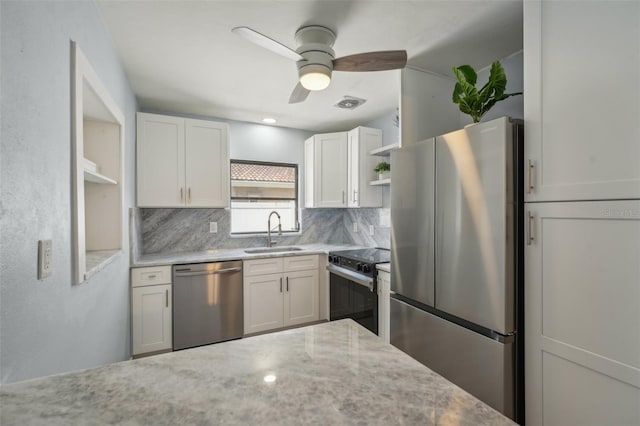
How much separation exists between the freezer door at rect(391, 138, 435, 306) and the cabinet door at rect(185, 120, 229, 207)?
1862mm

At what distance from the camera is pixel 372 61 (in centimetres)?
168

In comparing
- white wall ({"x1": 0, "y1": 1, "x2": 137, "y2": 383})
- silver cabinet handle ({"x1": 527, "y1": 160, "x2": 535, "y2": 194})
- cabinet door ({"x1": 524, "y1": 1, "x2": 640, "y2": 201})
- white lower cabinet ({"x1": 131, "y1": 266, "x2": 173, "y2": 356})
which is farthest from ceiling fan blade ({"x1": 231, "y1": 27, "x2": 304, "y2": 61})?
white lower cabinet ({"x1": 131, "y1": 266, "x2": 173, "y2": 356})

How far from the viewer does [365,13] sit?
5.35ft

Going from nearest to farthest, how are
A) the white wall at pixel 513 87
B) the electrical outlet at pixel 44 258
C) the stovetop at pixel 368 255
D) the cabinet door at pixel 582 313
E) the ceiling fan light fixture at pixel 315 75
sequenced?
the electrical outlet at pixel 44 258 < the cabinet door at pixel 582 313 < the ceiling fan light fixture at pixel 315 75 < the white wall at pixel 513 87 < the stovetop at pixel 368 255

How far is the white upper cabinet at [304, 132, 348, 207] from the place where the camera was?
3510 mm

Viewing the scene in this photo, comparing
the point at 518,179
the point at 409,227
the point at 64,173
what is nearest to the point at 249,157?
the point at 409,227

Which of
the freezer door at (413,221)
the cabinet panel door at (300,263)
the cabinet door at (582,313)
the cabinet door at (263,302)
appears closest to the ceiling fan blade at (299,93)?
the freezer door at (413,221)

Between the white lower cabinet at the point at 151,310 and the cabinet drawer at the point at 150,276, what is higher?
the cabinet drawer at the point at 150,276

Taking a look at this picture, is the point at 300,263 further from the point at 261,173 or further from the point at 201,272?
the point at 261,173

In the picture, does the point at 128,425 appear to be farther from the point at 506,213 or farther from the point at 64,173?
the point at 506,213

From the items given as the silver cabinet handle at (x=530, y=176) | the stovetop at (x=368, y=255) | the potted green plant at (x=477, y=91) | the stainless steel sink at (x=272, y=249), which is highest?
the potted green plant at (x=477, y=91)

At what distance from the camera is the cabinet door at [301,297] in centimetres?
316

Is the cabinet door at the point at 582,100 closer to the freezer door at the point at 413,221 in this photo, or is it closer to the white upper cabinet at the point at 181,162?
the freezer door at the point at 413,221

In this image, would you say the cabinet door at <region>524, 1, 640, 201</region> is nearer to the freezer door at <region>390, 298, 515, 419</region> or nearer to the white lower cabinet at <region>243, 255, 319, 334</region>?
the freezer door at <region>390, 298, 515, 419</region>
